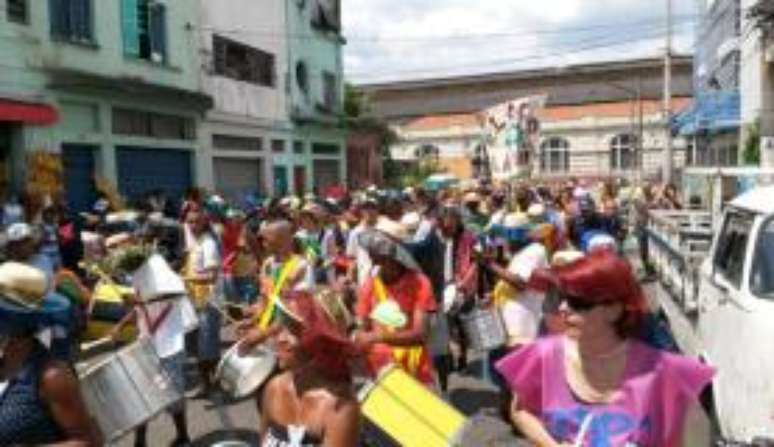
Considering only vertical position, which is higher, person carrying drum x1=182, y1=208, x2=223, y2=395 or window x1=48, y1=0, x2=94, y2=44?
window x1=48, y1=0, x2=94, y2=44

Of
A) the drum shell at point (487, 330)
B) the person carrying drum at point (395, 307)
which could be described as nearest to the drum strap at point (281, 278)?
the person carrying drum at point (395, 307)

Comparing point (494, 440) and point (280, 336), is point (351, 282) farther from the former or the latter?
point (280, 336)

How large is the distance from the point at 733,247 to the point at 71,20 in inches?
623

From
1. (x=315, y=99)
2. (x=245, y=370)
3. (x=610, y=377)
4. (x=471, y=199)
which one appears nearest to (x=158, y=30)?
(x=471, y=199)

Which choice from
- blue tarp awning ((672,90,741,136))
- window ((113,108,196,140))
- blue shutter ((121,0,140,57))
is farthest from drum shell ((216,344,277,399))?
blue tarp awning ((672,90,741,136))

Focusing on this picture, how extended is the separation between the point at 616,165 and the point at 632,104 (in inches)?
190

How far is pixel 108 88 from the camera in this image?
2053 cm

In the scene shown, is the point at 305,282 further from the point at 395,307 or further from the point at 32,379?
the point at 32,379

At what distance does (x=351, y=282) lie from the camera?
10.1 m

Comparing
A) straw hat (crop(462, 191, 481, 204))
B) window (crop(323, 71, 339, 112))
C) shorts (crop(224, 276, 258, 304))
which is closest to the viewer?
shorts (crop(224, 276, 258, 304))

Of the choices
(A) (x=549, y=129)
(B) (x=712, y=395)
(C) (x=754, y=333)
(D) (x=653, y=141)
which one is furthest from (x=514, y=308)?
(A) (x=549, y=129)

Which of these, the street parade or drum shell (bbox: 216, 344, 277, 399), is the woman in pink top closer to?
the street parade

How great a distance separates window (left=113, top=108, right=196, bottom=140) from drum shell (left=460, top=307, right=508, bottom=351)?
1493 centimetres

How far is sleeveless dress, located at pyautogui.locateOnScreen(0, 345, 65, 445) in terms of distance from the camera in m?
3.51
